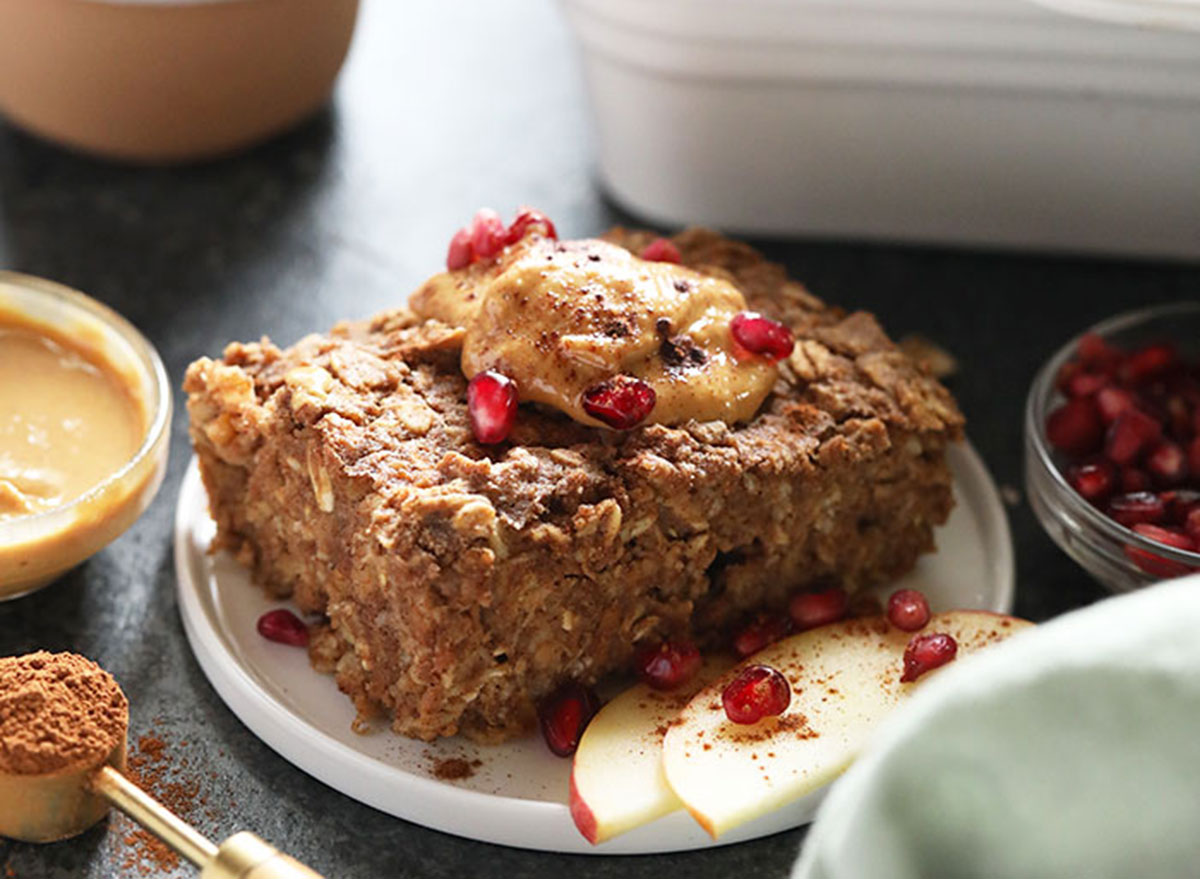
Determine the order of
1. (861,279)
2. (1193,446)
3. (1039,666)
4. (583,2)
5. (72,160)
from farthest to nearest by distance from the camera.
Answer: (72,160)
(861,279)
(583,2)
(1193,446)
(1039,666)

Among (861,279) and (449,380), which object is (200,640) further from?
(861,279)

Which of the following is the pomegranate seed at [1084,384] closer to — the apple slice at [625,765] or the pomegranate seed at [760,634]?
the pomegranate seed at [760,634]

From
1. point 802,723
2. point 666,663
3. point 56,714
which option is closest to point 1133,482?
point 802,723

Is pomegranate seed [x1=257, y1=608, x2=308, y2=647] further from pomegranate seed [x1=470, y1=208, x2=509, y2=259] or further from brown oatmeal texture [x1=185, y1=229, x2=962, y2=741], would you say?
pomegranate seed [x1=470, y1=208, x2=509, y2=259]

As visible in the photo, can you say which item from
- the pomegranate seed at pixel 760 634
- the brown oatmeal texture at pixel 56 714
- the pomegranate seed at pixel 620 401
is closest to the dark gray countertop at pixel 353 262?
the brown oatmeal texture at pixel 56 714

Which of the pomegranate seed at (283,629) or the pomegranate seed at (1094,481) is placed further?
the pomegranate seed at (1094,481)

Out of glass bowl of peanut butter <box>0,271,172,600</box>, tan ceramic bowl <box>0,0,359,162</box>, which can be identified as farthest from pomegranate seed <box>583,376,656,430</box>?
tan ceramic bowl <box>0,0,359,162</box>

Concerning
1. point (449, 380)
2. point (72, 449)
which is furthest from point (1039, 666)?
Answer: point (72, 449)
